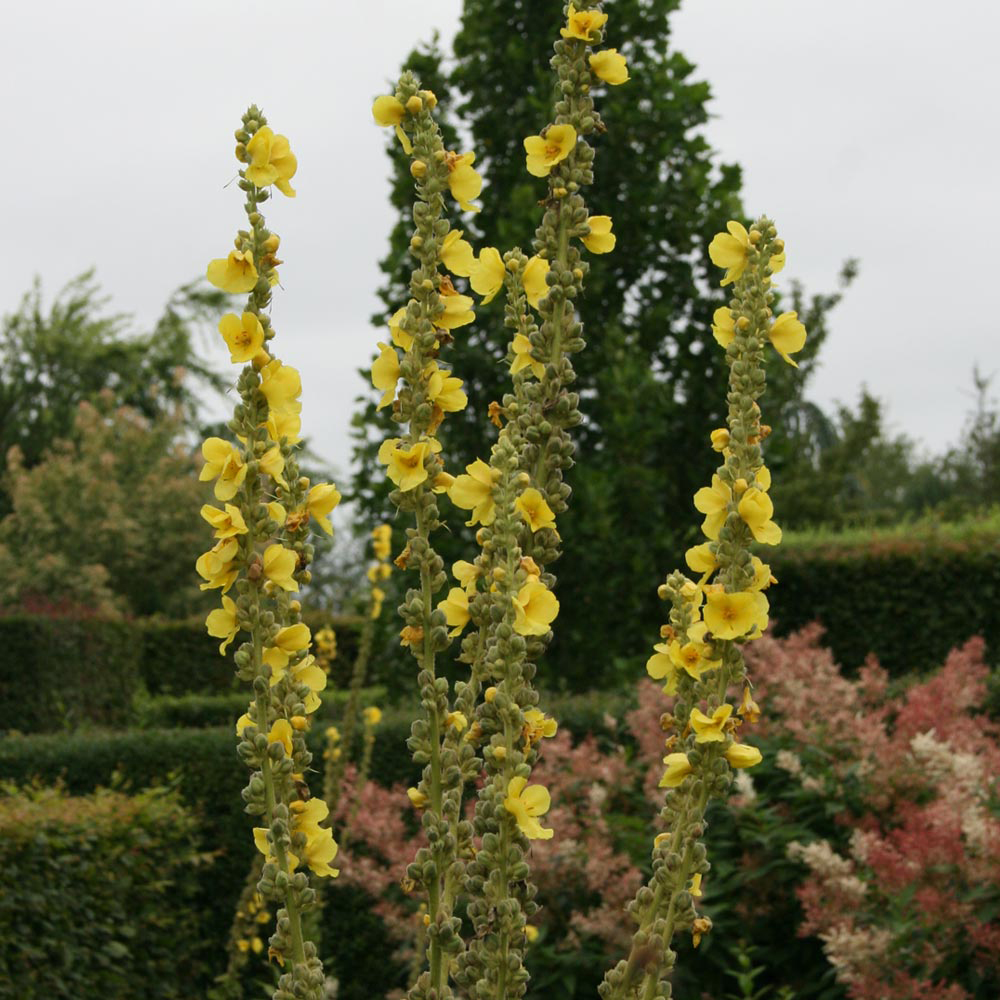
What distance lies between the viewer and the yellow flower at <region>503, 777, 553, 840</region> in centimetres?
149

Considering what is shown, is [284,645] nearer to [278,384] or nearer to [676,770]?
[278,384]

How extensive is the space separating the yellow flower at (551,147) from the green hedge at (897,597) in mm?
8591

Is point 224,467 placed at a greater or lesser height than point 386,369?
lesser

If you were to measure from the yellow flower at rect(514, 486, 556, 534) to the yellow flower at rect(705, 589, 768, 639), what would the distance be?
22 cm

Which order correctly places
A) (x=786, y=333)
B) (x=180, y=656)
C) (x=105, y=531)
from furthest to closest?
(x=105, y=531) → (x=180, y=656) → (x=786, y=333)

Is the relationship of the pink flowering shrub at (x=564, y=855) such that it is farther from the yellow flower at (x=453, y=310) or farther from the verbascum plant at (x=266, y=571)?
the yellow flower at (x=453, y=310)

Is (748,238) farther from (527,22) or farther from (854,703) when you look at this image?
(527,22)

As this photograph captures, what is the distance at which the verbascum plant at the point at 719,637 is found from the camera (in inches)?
63.7

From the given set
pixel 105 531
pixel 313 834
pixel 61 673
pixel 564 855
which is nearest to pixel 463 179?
pixel 313 834

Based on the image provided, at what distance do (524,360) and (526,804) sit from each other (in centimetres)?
57

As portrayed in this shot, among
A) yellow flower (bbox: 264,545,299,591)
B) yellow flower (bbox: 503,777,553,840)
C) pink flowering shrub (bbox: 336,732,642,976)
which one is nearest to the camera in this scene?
yellow flower (bbox: 503,777,553,840)

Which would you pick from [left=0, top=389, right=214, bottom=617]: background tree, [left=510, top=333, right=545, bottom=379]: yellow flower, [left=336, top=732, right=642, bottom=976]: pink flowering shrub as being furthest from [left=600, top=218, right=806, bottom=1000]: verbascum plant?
[left=0, top=389, right=214, bottom=617]: background tree

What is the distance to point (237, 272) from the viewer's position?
63.6 inches

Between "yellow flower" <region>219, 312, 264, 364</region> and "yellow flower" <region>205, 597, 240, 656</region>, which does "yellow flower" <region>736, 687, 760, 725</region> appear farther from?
"yellow flower" <region>219, 312, 264, 364</region>
